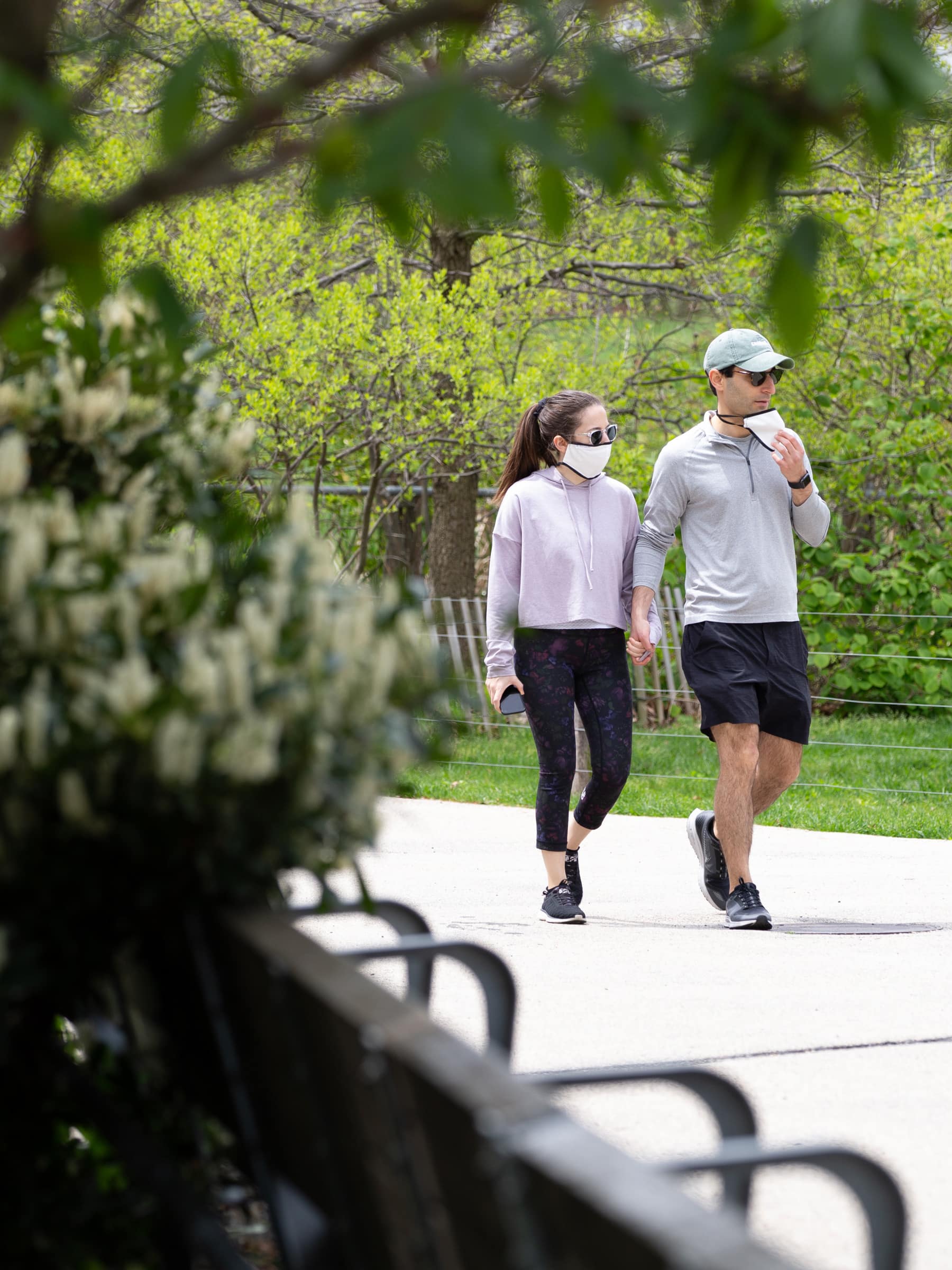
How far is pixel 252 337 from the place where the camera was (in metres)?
11.8

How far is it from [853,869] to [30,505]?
5805mm

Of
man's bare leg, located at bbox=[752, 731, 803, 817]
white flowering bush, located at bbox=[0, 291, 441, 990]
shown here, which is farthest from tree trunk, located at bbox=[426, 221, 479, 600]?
white flowering bush, located at bbox=[0, 291, 441, 990]

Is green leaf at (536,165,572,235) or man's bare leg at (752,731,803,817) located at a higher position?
green leaf at (536,165,572,235)

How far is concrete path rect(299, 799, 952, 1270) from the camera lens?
3.44 meters

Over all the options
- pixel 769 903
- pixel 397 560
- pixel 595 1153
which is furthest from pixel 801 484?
pixel 397 560

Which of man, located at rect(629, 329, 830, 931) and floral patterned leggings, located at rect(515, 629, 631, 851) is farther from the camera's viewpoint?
floral patterned leggings, located at rect(515, 629, 631, 851)

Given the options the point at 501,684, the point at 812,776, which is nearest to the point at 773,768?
the point at 501,684

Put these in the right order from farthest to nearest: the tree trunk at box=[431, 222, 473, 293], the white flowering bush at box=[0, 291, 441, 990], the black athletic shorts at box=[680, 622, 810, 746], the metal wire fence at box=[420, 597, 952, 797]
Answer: the tree trunk at box=[431, 222, 473, 293]
the metal wire fence at box=[420, 597, 952, 797]
the black athletic shorts at box=[680, 622, 810, 746]
the white flowering bush at box=[0, 291, 441, 990]

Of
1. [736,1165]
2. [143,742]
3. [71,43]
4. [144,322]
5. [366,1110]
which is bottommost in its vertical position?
[736,1165]

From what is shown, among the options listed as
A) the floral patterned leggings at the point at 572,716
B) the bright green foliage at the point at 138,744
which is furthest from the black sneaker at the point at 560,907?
the bright green foliage at the point at 138,744

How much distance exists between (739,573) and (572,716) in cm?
82

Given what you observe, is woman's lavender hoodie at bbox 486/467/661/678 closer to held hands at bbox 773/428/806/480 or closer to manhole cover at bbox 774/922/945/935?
held hands at bbox 773/428/806/480

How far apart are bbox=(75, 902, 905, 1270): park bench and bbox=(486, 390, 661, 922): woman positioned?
370 cm

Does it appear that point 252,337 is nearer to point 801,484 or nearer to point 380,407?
point 380,407
